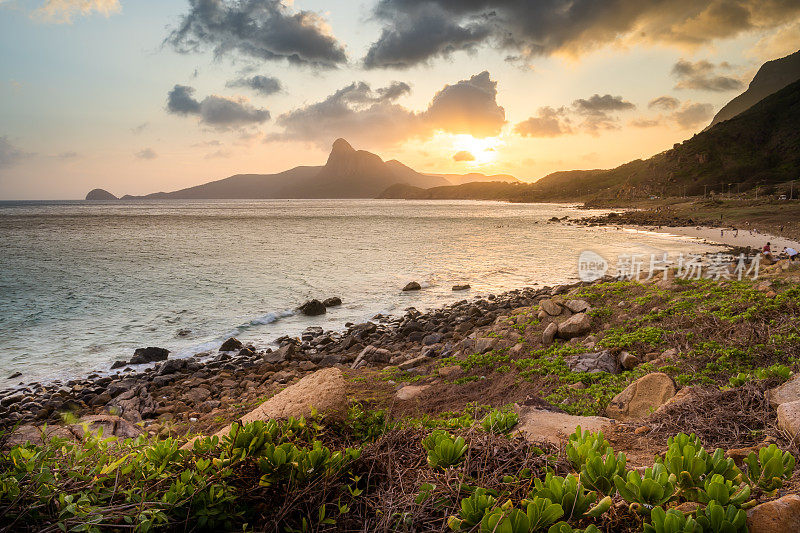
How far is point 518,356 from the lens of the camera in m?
9.75

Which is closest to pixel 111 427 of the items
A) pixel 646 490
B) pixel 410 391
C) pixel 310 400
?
pixel 310 400

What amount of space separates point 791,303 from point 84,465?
1125 centimetres

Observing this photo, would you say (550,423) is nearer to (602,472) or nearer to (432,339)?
(602,472)

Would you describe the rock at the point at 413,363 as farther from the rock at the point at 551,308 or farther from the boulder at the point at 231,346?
the boulder at the point at 231,346

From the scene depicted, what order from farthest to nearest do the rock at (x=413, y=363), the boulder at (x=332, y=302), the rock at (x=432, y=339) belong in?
1. the boulder at (x=332, y=302)
2. the rock at (x=432, y=339)
3. the rock at (x=413, y=363)

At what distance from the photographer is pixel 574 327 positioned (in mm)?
10102

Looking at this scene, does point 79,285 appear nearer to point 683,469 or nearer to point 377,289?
point 377,289

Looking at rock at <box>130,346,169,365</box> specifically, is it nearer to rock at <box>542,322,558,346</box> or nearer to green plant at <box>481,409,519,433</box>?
rock at <box>542,322,558,346</box>

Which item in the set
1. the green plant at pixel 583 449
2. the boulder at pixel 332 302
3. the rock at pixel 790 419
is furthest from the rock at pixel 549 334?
the boulder at pixel 332 302

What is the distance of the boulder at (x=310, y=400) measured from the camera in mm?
4082

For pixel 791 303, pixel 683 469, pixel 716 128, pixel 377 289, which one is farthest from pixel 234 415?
pixel 716 128

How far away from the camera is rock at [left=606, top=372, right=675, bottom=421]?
5.89 m

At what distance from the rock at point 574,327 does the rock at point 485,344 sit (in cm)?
167

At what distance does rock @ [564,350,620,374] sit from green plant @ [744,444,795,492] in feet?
18.2
